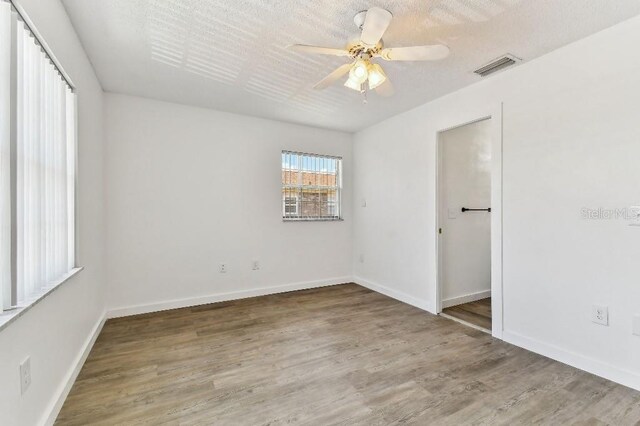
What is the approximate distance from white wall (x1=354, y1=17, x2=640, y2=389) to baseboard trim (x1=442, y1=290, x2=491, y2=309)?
0.97 m

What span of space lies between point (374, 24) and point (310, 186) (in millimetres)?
3036

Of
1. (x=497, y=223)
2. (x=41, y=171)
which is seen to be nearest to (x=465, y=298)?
(x=497, y=223)

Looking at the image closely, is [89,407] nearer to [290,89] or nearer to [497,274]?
[290,89]

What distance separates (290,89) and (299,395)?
278 centimetres

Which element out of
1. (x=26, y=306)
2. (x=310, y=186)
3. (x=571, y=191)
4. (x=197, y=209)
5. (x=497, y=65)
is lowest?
(x=26, y=306)

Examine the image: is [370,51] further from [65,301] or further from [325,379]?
[65,301]

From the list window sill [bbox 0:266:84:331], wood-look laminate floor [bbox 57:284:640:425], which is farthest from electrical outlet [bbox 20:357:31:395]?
wood-look laminate floor [bbox 57:284:640:425]

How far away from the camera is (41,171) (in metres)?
1.59

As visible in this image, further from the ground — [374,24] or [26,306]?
[374,24]

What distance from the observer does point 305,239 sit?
175 inches

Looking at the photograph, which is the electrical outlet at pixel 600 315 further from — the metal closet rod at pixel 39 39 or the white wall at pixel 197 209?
the metal closet rod at pixel 39 39

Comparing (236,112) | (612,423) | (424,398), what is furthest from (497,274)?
(236,112)

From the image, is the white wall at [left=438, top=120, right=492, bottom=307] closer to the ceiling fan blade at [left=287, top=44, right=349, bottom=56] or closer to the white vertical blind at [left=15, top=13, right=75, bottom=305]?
the ceiling fan blade at [left=287, top=44, right=349, bottom=56]

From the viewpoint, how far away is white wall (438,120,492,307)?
11.8ft
